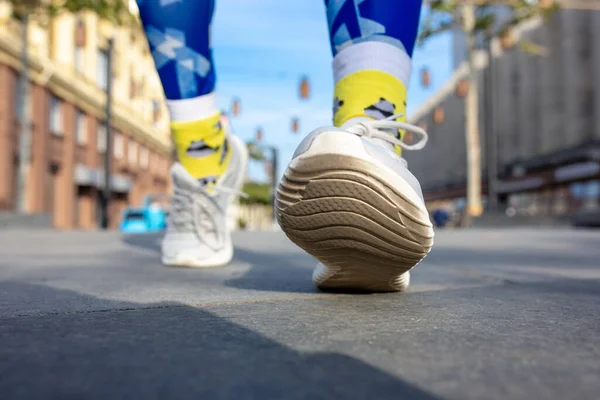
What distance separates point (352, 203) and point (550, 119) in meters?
31.0

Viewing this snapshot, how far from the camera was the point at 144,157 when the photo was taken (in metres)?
21.8

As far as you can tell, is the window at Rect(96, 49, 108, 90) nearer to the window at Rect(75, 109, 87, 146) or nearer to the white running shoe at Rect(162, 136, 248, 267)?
the window at Rect(75, 109, 87, 146)

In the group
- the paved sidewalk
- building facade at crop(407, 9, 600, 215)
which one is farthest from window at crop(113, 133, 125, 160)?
the paved sidewalk

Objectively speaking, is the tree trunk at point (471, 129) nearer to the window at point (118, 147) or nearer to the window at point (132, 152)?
the window at point (118, 147)

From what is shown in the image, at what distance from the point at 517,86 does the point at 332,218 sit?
35739mm

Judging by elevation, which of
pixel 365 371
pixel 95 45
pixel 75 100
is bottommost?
pixel 365 371

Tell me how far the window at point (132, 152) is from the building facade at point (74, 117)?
1.5 inches

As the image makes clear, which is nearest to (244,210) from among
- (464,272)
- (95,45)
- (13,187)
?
(95,45)

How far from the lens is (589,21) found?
25.0 metres

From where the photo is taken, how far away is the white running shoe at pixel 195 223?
69.7 inches

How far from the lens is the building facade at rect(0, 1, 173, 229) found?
37.4 ft

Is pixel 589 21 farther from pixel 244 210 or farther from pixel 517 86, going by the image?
pixel 244 210

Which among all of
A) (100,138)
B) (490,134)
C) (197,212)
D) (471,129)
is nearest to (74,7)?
(100,138)

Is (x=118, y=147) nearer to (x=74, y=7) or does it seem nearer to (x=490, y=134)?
(x=74, y=7)
